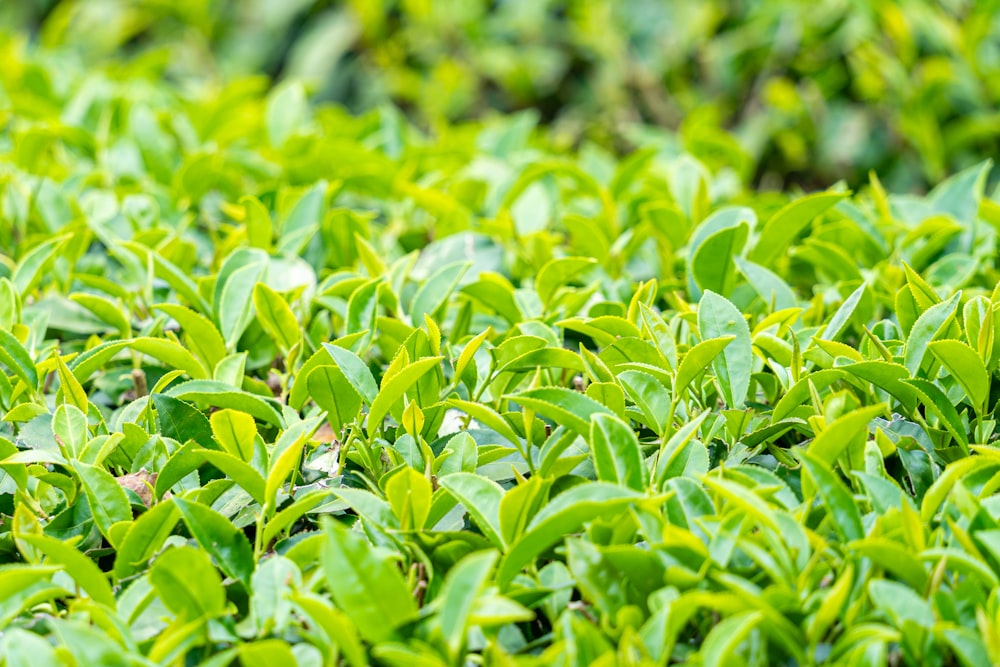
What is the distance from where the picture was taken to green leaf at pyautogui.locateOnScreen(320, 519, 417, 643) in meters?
1.09

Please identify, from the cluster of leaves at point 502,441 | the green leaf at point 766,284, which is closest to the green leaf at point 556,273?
the cluster of leaves at point 502,441

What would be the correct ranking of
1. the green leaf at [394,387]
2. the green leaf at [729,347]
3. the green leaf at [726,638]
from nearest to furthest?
the green leaf at [726,638]
the green leaf at [394,387]
the green leaf at [729,347]

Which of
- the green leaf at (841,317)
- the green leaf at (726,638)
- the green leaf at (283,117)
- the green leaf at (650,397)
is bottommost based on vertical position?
the green leaf at (726,638)

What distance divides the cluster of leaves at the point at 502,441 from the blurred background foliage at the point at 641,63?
47.6 inches

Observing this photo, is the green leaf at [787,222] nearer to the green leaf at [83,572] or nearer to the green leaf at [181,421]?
the green leaf at [181,421]

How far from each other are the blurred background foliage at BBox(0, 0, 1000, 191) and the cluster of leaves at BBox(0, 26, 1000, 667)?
1209 mm

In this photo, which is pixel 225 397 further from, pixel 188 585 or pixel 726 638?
pixel 726 638

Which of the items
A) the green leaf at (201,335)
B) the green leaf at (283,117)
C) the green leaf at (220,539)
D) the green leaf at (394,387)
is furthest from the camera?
the green leaf at (283,117)

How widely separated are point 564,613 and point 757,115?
12.7 feet

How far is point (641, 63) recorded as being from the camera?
4.93 meters

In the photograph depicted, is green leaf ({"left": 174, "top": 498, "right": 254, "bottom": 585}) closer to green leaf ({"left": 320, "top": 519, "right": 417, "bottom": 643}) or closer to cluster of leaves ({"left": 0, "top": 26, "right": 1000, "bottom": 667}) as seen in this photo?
cluster of leaves ({"left": 0, "top": 26, "right": 1000, "bottom": 667})

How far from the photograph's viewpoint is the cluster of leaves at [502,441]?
1.10 metres

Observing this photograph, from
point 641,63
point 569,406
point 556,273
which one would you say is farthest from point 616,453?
point 641,63

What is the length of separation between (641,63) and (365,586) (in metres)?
4.17
